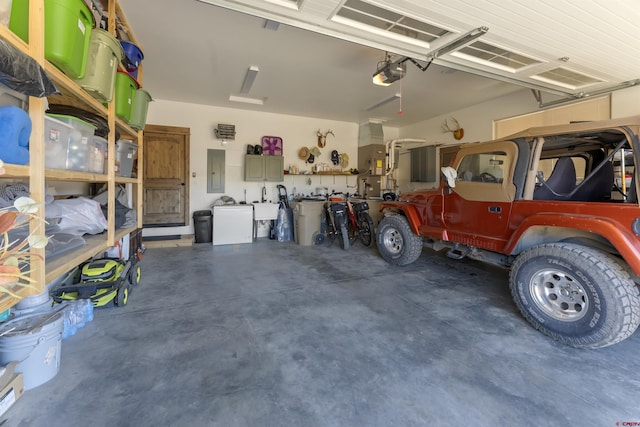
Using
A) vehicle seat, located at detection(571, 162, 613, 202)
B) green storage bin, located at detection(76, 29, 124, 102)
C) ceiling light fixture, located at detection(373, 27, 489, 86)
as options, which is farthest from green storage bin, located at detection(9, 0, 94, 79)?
vehicle seat, located at detection(571, 162, 613, 202)

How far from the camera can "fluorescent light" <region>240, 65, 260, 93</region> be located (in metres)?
4.31

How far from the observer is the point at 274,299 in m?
2.99

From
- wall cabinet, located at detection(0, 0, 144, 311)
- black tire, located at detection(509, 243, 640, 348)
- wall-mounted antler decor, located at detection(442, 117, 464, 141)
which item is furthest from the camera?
→ wall-mounted antler decor, located at detection(442, 117, 464, 141)

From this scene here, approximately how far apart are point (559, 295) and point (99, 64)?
13.2 feet

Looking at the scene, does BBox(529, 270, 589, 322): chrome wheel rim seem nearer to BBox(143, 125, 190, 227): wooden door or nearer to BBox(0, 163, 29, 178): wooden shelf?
BBox(0, 163, 29, 178): wooden shelf

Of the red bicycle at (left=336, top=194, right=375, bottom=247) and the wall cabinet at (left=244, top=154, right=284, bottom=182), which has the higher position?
the wall cabinet at (left=244, top=154, right=284, bottom=182)

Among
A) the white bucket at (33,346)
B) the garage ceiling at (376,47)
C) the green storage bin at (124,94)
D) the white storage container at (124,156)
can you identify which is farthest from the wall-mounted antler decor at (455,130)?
the white bucket at (33,346)

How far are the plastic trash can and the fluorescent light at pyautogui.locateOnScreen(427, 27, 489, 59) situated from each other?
197 inches

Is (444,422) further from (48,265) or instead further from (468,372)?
(48,265)

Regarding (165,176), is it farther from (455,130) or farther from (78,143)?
(455,130)

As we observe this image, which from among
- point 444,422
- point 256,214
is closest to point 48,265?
point 444,422

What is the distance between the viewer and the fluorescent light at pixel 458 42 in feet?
8.93

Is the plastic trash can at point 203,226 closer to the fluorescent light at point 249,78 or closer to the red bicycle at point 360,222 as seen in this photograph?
the fluorescent light at point 249,78

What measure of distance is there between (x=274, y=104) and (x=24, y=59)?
5216 millimetres
